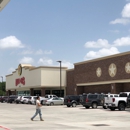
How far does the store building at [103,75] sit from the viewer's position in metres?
44.8

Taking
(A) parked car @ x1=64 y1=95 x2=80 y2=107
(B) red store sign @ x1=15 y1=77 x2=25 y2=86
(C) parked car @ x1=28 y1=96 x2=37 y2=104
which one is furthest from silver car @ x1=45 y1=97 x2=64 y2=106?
(B) red store sign @ x1=15 y1=77 x2=25 y2=86

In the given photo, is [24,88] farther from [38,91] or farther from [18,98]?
[18,98]

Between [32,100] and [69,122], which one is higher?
[32,100]

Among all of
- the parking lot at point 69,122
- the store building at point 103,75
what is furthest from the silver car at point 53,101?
the parking lot at point 69,122

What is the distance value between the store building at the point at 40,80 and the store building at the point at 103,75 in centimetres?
480

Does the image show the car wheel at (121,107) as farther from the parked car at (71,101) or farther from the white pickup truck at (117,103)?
the parked car at (71,101)

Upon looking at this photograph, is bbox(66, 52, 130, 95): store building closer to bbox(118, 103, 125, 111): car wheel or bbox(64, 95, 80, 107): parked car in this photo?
bbox(64, 95, 80, 107): parked car

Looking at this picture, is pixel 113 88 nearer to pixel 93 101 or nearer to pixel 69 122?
pixel 93 101

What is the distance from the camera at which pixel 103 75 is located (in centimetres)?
5006

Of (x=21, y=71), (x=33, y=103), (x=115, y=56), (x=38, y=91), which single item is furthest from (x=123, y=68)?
(x=21, y=71)

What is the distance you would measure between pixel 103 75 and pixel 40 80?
20.1m

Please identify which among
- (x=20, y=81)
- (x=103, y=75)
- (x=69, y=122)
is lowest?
(x=69, y=122)

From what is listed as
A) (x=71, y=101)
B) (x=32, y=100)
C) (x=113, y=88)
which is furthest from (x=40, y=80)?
(x=71, y=101)

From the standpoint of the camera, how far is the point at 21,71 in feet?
259
